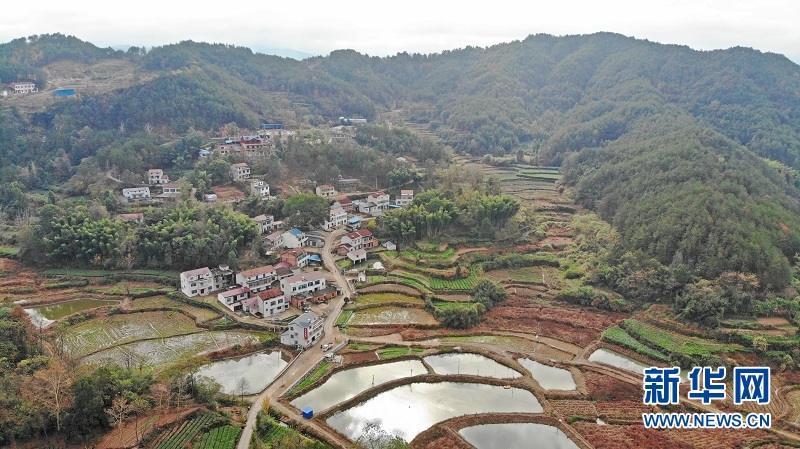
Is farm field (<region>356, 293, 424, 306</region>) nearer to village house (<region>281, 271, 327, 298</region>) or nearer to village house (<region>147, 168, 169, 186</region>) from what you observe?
village house (<region>281, 271, 327, 298</region>)

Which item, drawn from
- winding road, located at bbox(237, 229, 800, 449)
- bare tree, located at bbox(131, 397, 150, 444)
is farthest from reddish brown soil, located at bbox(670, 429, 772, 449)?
bare tree, located at bbox(131, 397, 150, 444)

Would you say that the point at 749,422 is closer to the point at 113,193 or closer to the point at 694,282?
the point at 694,282

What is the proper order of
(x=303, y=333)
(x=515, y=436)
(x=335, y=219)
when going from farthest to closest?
(x=335, y=219) → (x=303, y=333) → (x=515, y=436)

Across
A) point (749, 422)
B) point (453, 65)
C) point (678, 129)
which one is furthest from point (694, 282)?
point (453, 65)

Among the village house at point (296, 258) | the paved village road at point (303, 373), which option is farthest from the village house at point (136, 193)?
the paved village road at point (303, 373)

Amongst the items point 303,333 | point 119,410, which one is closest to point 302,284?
point 303,333

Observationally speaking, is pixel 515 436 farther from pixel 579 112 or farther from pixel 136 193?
pixel 579 112
